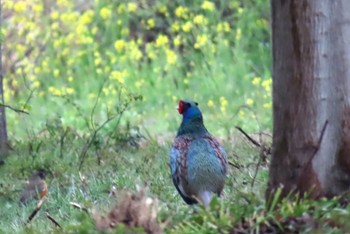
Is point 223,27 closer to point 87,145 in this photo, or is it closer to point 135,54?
point 135,54

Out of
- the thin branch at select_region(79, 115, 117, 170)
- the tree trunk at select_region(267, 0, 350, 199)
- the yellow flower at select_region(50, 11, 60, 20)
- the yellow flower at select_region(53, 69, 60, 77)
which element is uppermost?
the yellow flower at select_region(50, 11, 60, 20)

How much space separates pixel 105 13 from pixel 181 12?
114 cm

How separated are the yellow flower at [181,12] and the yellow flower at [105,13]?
0.99 metres

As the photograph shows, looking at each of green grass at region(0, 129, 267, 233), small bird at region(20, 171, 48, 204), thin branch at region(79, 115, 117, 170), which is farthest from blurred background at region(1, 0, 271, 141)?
small bird at region(20, 171, 48, 204)

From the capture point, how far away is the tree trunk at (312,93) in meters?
4.93

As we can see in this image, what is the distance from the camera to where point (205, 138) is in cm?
596

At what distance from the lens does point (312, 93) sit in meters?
4.96

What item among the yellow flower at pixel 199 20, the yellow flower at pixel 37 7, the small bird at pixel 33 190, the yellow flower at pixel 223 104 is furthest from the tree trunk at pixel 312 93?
the yellow flower at pixel 37 7

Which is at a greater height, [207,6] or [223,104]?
[207,6]

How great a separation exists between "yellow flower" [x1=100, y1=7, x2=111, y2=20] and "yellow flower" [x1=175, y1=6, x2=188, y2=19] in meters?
0.99

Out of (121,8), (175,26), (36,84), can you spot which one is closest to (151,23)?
(121,8)

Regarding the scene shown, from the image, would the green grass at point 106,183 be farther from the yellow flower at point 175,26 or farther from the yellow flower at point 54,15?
the yellow flower at point 54,15

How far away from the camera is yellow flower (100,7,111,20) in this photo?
1420 cm

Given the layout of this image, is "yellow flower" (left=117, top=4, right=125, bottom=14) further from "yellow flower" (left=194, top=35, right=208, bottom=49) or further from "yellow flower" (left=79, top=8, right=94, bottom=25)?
"yellow flower" (left=194, top=35, right=208, bottom=49)
